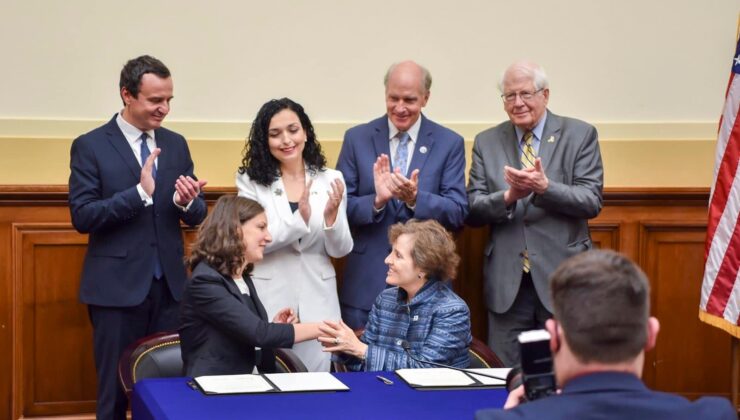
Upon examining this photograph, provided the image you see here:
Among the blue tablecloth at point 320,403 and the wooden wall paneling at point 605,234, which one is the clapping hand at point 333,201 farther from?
the wooden wall paneling at point 605,234

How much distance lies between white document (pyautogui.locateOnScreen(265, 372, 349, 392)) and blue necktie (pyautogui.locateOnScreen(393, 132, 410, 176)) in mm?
1644

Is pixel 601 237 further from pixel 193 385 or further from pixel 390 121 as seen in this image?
pixel 193 385

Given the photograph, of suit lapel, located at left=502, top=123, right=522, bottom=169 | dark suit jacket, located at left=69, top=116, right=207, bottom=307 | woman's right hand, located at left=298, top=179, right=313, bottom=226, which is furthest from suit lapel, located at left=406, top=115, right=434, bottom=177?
dark suit jacket, located at left=69, top=116, right=207, bottom=307

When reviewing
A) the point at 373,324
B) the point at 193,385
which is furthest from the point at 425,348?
the point at 193,385

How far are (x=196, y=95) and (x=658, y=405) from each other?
14.4 ft

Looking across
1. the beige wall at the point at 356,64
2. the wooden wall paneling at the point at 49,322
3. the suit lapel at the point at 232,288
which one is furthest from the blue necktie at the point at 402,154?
the wooden wall paneling at the point at 49,322

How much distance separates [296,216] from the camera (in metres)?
4.73

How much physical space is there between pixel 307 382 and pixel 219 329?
0.48 meters

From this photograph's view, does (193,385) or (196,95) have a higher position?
(196,95)

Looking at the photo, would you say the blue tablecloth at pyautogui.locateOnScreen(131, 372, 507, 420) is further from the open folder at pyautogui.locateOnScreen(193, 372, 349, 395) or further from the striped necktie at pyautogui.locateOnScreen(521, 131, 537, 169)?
the striped necktie at pyautogui.locateOnScreen(521, 131, 537, 169)

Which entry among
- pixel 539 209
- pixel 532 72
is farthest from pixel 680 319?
pixel 532 72

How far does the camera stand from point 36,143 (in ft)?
18.6

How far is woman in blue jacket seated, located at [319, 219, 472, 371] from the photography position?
398 centimetres

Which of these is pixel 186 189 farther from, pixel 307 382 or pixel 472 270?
pixel 472 270
